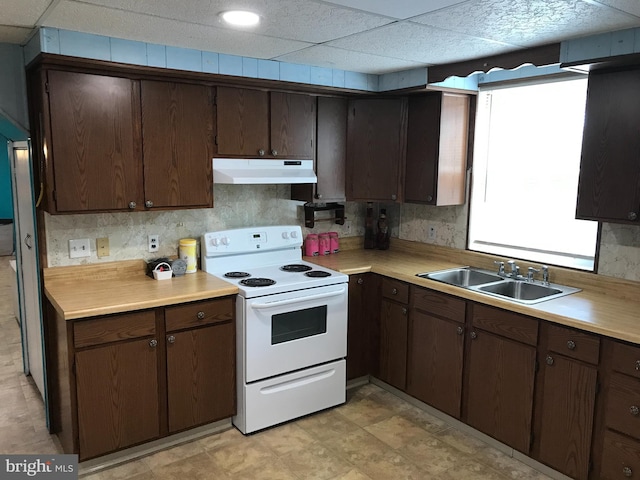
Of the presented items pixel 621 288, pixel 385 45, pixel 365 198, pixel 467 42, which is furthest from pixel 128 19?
pixel 621 288

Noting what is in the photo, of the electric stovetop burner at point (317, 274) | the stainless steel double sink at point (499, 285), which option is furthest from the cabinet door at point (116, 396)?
the stainless steel double sink at point (499, 285)

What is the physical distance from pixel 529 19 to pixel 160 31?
1673 mm

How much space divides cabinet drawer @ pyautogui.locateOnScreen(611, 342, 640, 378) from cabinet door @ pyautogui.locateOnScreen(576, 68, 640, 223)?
25.2 inches

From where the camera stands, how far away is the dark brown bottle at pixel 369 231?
4180 mm

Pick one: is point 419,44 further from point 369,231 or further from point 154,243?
point 154,243

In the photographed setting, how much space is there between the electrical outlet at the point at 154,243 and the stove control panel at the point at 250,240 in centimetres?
27

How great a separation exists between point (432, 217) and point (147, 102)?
2201 millimetres

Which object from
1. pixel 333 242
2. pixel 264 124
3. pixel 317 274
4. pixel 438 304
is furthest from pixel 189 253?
pixel 438 304

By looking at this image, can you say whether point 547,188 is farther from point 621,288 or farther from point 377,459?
point 377,459

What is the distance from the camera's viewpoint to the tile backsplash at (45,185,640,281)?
9.52 feet

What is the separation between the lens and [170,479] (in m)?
2.66

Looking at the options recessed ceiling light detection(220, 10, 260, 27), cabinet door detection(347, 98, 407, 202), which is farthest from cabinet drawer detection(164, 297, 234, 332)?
recessed ceiling light detection(220, 10, 260, 27)

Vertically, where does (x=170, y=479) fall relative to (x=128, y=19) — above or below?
below

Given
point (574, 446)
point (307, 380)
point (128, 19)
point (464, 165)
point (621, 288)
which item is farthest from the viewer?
point (464, 165)
